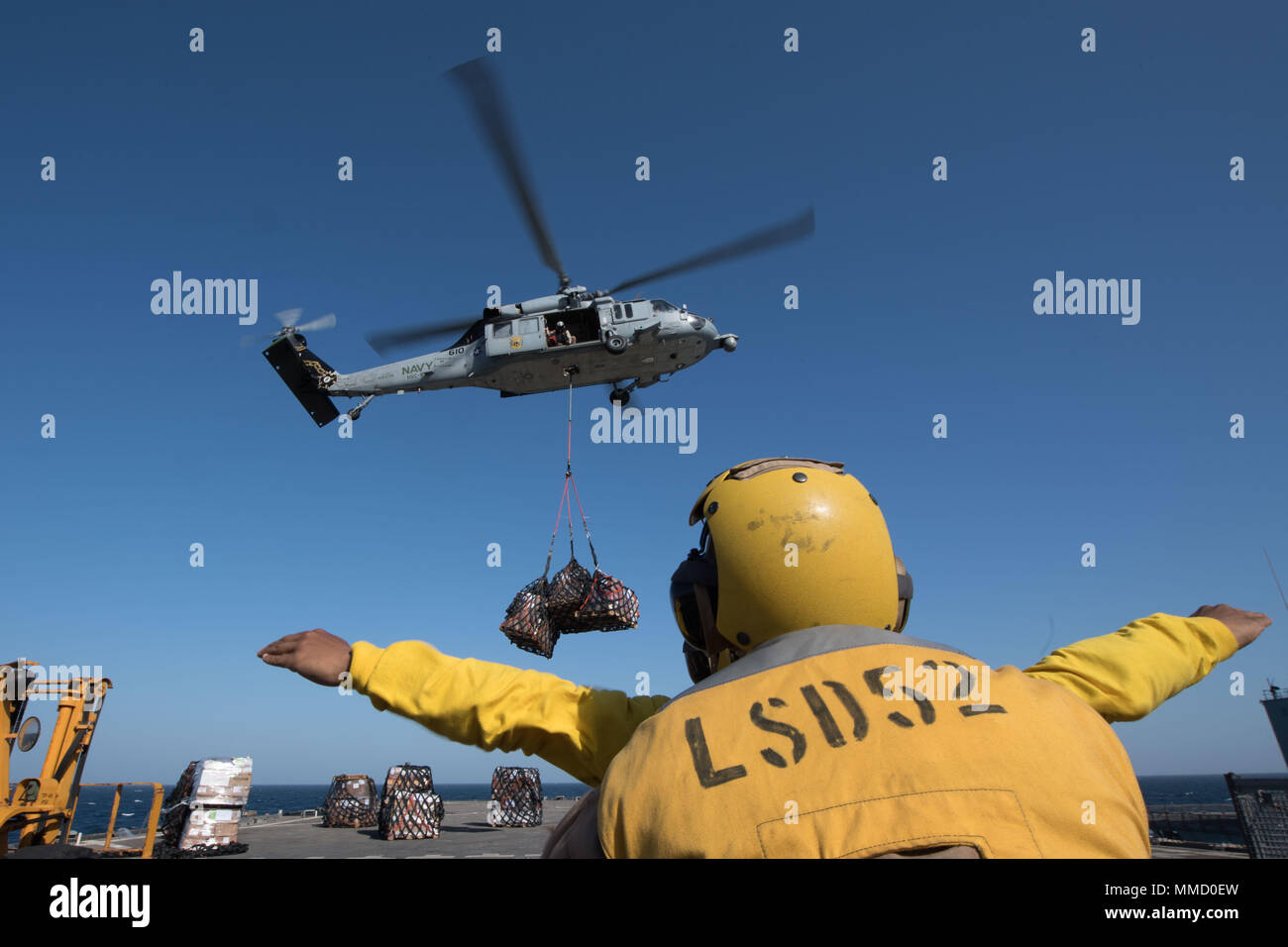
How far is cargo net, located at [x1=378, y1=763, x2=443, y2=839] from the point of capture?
724 inches

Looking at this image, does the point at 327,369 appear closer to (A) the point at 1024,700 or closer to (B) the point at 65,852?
(B) the point at 65,852

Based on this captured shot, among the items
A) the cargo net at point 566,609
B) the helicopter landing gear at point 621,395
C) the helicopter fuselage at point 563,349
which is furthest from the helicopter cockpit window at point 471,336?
the cargo net at point 566,609

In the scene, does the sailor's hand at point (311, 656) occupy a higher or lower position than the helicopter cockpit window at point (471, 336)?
lower

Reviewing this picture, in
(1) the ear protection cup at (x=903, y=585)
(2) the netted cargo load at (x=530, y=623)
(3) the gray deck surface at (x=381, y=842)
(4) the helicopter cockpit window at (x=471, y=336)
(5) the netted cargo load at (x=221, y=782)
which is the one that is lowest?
(3) the gray deck surface at (x=381, y=842)

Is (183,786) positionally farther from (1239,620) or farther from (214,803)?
(1239,620)

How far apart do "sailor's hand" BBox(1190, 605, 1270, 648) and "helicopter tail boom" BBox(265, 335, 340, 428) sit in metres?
17.1

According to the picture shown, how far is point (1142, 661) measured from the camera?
193 centimetres

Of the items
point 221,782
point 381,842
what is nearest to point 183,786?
point 221,782

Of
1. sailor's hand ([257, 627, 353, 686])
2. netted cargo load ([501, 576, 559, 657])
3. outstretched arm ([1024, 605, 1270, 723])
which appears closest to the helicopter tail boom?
netted cargo load ([501, 576, 559, 657])

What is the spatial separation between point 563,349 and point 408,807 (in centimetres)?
1317

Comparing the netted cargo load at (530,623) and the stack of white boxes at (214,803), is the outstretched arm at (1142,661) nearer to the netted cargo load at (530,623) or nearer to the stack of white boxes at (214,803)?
the netted cargo load at (530,623)

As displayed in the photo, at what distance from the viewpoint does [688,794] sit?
114cm

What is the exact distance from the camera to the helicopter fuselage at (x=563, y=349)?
14.4 meters

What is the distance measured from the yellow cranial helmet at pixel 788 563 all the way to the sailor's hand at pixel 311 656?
0.93 metres
